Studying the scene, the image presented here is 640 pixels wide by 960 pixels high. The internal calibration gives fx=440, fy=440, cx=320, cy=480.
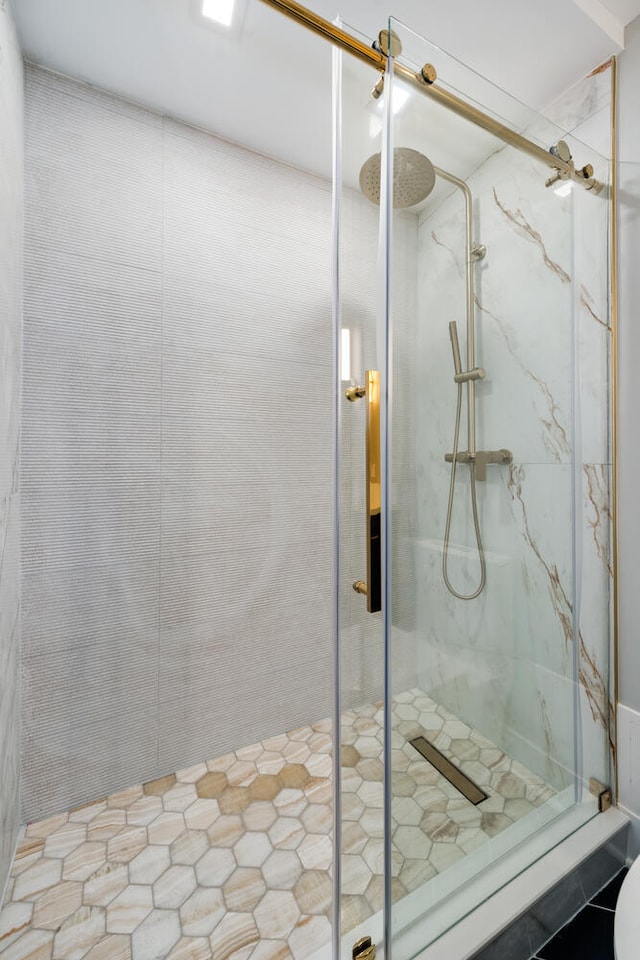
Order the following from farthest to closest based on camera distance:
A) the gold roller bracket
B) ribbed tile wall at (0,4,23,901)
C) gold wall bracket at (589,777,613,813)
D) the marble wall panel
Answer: gold wall bracket at (589,777,613,813)
ribbed tile wall at (0,4,23,901)
the marble wall panel
the gold roller bracket

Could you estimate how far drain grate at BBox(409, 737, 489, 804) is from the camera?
0.88 m

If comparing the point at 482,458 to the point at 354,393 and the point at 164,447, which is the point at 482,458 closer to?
the point at 354,393

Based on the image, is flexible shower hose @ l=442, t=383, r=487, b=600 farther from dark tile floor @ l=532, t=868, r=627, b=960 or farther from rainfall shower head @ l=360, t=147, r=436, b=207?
dark tile floor @ l=532, t=868, r=627, b=960

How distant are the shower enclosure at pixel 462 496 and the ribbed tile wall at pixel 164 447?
828 millimetres

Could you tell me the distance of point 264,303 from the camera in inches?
67.9

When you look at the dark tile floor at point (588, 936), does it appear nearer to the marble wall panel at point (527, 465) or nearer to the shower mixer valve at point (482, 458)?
the marble wall panel at point (527, 465)

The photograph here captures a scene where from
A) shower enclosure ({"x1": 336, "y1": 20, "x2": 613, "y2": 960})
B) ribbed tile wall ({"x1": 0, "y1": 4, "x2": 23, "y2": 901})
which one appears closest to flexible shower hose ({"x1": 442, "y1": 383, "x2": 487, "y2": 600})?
shower enclosure ({"x1": 336, "y1": 20, "x2": 613, "y2": 960})

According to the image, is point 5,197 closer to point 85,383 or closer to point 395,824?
point 85,383

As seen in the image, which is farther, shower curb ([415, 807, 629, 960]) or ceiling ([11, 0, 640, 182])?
ceiling ([11, 0, 640, 182])

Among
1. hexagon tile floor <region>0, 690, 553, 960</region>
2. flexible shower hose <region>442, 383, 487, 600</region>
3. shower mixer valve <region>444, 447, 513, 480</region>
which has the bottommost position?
hexagon tile floor <region>0, 690, 553, 960</region>

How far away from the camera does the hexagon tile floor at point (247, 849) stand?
2.85 ft

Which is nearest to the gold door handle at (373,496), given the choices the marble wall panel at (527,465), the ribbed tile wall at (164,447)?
the marble wall panel at (527,465)

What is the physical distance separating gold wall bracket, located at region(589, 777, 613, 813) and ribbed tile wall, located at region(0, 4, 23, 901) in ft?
5.24

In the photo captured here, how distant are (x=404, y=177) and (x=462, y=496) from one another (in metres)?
0.67
